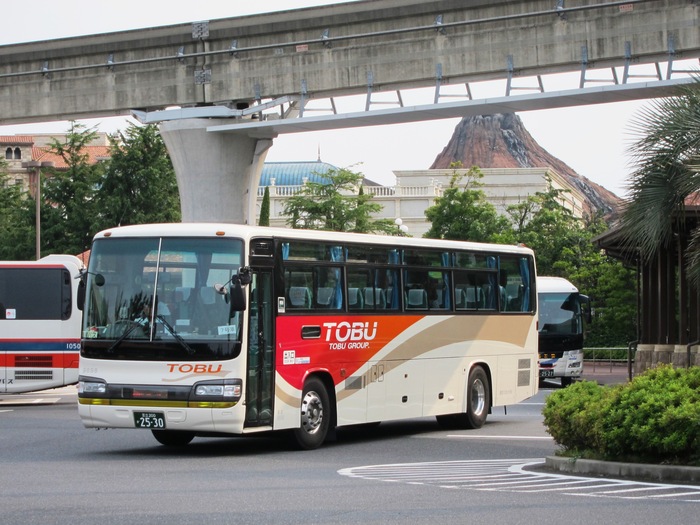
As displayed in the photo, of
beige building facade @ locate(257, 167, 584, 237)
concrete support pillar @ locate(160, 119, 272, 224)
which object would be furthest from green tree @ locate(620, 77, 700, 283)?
beige building facade @ locate(257, 167, 584, 237)

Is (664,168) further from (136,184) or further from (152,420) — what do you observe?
(136,184)

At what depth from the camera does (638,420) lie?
1293 centimetres

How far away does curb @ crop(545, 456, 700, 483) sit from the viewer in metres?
12.5

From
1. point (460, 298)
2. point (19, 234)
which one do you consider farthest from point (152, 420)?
point (19, 234)

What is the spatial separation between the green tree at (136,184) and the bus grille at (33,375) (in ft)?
129

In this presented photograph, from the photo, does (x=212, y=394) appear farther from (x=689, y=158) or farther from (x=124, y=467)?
(x=689, y=158)

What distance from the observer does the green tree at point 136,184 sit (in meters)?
67.1

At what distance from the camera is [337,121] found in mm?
33125

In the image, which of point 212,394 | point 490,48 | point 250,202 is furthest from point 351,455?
point 250,202

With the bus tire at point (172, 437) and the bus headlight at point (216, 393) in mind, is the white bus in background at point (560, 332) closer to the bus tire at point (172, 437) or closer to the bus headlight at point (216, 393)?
the bus tire at point (172, 437)

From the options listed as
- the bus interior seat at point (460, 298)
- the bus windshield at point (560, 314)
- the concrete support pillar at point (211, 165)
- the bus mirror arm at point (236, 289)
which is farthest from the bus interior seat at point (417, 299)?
the bus windshield at point (560, 314)

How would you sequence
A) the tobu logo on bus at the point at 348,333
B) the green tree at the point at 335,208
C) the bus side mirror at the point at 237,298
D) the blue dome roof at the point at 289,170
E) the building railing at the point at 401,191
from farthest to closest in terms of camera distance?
the blue dome roof at the point at 289,170 < the building railing at the point at 401,191 < the green tree at the point at 335,208 < the tobu logo on bus at the point at 348,333 < the bus side mirror at the point at 237,298

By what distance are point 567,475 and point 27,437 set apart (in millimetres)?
9152

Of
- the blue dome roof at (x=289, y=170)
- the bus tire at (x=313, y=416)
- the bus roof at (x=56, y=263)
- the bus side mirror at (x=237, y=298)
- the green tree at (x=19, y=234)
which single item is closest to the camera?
the bus side mirror at (x=237, y=298)
